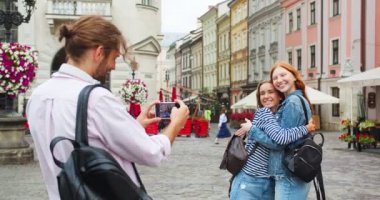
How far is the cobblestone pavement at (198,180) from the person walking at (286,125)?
4891mm

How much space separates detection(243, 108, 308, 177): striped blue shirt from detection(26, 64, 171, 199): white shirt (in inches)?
77.8

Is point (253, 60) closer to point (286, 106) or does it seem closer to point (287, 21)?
point (287, 21)

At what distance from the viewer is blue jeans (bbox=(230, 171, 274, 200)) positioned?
4.39 metres

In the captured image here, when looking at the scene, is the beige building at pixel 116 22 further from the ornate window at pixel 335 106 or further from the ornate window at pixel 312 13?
the ornate window at pixel 335 106

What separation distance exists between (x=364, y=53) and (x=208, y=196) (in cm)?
2447

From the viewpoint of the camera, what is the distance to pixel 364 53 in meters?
31.8

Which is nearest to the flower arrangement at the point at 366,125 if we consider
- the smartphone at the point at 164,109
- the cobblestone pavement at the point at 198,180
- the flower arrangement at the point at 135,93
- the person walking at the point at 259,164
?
the cobblestone pavement at the point at 198,180

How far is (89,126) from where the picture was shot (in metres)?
2.18

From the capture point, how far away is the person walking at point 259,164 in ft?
14.4

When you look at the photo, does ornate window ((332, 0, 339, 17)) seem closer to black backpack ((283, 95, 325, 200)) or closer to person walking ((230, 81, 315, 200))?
person walking ((230, 81, 315, 200))

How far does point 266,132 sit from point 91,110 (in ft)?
7.55

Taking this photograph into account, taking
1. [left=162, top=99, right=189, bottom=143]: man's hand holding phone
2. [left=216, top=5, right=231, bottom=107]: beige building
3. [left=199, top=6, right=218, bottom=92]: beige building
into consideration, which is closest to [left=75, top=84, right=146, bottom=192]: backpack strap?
[left=162, top=99, right=189, bottom=143]: man's hand holding phone

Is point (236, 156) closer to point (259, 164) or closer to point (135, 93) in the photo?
point (259, 164)

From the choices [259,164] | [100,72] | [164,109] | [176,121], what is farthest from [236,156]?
[100,72]
